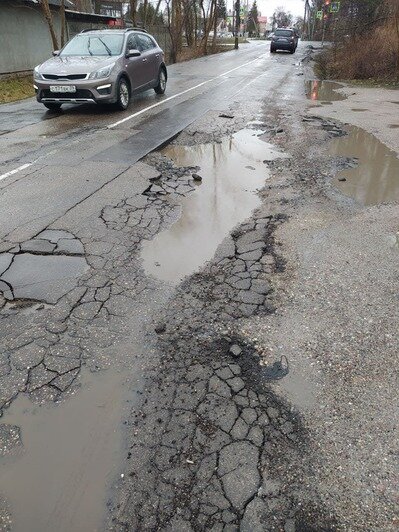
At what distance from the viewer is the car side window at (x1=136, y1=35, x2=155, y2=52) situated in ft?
37.9

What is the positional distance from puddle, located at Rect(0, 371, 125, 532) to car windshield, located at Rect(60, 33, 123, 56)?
32.4ft

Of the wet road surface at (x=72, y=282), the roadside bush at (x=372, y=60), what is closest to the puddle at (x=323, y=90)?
the roadside bush at (x=372, y=60)

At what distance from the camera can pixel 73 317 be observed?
328 centimetres

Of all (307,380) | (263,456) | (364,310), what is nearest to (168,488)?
(263,456)

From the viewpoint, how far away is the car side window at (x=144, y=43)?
11.6 m

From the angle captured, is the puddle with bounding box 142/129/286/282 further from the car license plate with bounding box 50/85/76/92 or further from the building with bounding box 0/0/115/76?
the building with bounding box 0/0/115/76

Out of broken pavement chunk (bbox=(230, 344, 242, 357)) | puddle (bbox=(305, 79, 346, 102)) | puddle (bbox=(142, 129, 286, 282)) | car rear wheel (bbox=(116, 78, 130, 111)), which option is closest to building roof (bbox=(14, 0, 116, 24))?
car rear wheel (bbox=(116, 78, 130, 111))

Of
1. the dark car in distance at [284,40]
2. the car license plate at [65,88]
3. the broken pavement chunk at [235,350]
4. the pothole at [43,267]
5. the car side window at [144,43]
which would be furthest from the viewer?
the dark car in distance at [284,40]

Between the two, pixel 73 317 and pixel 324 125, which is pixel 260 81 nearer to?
pixel 324 125

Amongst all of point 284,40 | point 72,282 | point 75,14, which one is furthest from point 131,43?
point 284,40

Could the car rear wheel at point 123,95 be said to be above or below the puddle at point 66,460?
above

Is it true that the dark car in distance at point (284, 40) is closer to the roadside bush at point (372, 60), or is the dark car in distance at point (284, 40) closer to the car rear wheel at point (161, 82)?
the roadside bush at point (372, 60)

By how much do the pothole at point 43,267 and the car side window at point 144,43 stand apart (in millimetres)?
9141

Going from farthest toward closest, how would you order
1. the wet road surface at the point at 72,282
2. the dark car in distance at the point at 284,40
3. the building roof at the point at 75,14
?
the dark car in distance at the point at 284,40
the building roof at the point at 75,14
the wet road surface at the point at 72,282
